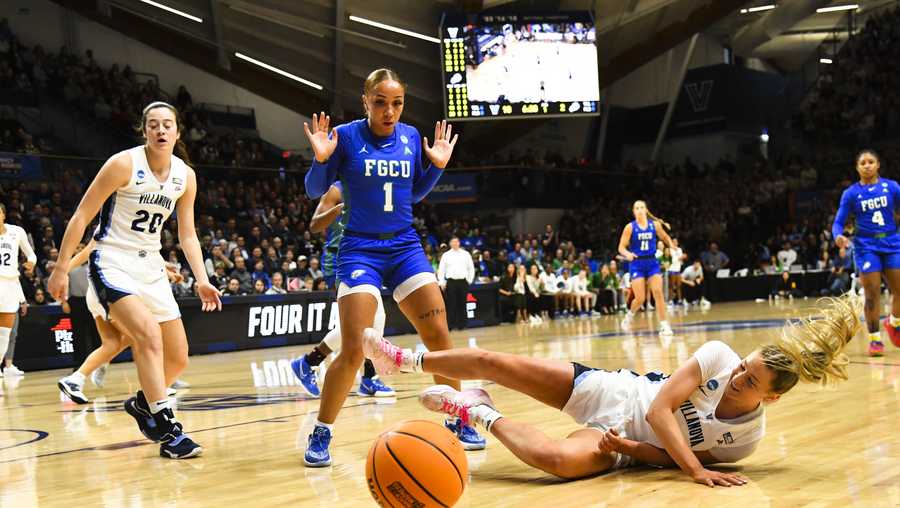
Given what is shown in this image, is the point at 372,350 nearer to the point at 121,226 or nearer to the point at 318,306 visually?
the point at 121,226

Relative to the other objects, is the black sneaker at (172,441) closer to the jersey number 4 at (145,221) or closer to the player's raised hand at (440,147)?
the jersey number 4 at (145,221)

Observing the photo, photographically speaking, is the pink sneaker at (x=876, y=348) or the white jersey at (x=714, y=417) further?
the pink sneaker at (x=876, y=348)

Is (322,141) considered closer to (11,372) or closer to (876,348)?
(876,348)

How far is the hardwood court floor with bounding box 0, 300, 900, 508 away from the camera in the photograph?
3.96m

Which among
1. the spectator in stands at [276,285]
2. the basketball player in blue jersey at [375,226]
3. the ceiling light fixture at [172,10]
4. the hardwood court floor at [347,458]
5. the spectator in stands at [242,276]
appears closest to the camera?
the hardwood court floor at [347,458]

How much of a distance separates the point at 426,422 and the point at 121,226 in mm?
2889

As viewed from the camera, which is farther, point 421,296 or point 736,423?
point 421,296

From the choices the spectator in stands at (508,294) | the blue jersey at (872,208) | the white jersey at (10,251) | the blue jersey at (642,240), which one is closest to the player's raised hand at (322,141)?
the blue jersey at (872,208)

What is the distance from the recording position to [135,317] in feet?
18.1

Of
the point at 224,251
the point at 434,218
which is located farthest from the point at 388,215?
the point at 434,218

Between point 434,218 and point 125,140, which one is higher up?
point 125,140

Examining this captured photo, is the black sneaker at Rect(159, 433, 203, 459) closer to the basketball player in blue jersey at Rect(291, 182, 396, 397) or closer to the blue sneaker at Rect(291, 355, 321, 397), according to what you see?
the basketball player in blue jersey at Rect(291, 182, 396, 397)

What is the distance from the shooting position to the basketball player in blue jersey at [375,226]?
16.5 ft

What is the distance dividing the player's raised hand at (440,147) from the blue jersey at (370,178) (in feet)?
0.62
